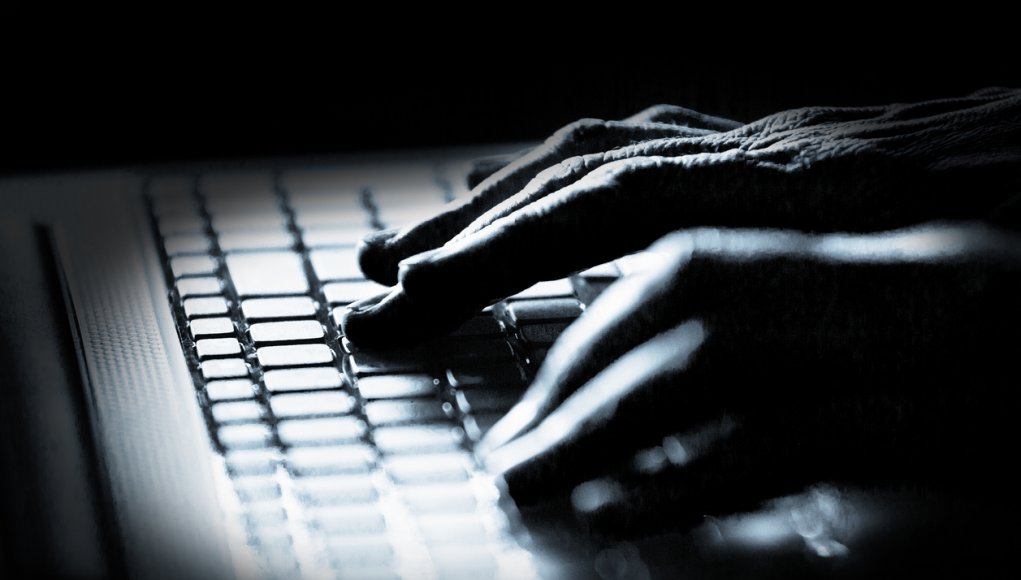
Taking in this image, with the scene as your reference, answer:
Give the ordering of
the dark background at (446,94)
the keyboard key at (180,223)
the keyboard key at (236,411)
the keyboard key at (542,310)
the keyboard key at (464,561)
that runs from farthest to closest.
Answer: the dark background at (446,94)
the keyboard key at (180,223)
the keyboard key at (542,310)
the keyboard key at (236,411)
the keyboard key at (464,561)

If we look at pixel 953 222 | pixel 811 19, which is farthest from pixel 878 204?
pixel 811 19

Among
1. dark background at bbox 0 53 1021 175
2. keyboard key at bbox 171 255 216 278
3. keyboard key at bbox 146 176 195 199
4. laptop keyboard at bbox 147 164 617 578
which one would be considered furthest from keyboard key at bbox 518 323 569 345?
dark background at bbox 0 53 1021 175

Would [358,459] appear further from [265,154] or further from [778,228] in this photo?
[265,154]

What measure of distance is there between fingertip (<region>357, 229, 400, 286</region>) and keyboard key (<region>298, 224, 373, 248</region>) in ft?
0.22

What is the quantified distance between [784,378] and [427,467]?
6.8 inches

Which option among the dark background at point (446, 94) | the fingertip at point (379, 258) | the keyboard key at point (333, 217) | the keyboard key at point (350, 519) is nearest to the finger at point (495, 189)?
the fingertip at point (379, 258)

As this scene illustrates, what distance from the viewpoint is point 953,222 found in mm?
498

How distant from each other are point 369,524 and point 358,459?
0.05 metres

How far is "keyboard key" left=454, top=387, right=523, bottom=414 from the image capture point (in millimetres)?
512

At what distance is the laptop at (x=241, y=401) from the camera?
0.41 m

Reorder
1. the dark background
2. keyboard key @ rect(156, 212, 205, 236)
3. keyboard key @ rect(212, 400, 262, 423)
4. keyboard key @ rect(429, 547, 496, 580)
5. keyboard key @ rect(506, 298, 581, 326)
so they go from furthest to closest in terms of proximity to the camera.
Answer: the dark background < keyboard key @ rect(156, 212, 205, 236) < keyboard key @ rect(506, 298, 581, 326) < keyboard key @ rect(212, 400, 262, 423) < keyboard key @ rect(429, 547, 496, 580)

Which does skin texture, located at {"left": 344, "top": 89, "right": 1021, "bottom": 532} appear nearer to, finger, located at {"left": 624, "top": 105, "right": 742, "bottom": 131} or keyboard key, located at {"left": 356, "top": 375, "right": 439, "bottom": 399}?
keyboard key, located at {"left": 356, "top": 375, "right": 439, "bottom": 399}

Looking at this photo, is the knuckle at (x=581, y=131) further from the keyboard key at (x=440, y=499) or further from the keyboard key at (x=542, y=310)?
the keyboard key at (x=440, y=499)

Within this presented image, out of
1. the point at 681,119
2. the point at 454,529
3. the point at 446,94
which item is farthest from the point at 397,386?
the point at 446,94
